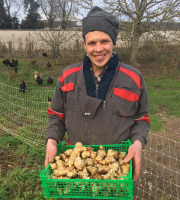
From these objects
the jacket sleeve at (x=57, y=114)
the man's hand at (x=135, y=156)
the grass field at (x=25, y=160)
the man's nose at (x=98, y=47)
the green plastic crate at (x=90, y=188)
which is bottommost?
the grass field at (x=25, y=160)

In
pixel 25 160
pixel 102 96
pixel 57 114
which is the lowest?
pixel 25 160

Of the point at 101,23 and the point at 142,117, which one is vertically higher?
the point at 101,23

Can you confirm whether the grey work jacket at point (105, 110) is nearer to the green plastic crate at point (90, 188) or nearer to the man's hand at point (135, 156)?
the man's hand at point (135, 156)

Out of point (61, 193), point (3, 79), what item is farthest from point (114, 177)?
point (3, 79)

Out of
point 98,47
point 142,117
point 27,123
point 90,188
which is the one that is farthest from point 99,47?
point 27,123

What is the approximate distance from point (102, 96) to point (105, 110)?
0.37ft

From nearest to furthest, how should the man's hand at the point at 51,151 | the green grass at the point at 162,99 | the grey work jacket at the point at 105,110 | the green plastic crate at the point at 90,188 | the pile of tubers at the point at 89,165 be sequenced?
the green plastic crate at the point at 90,188 < the pile of tubers at the point at 89,165 < the man's hand at the point at 51,151 < the grey work jacket at the point at 105,110 < the green grass at the point at 162,99

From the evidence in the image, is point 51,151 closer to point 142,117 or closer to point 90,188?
point 90,188

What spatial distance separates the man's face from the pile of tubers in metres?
0.67

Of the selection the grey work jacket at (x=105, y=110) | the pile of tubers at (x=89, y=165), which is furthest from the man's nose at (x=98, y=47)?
the pile of tubers at (x=89, y=165)

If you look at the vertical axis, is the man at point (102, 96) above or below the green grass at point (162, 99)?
above

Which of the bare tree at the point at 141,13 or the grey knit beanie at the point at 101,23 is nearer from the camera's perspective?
the grey knit beanie at the point at 101,23

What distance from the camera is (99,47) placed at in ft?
5.58

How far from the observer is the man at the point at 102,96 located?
174 cm
